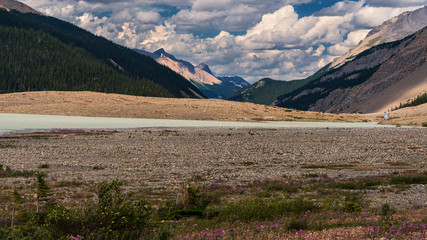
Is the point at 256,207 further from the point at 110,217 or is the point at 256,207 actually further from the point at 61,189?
the point at 61,189

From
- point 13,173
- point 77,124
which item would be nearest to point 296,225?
point 13,173

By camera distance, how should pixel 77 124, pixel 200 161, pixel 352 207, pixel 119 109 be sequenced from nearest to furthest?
pixel 352 207, pixel 200 161, pixel 77 124, pixel 119 109

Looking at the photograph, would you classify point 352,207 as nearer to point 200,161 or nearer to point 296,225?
point 296,225

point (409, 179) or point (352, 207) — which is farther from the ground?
point (352, 207)

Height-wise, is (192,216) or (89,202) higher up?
(89,202)

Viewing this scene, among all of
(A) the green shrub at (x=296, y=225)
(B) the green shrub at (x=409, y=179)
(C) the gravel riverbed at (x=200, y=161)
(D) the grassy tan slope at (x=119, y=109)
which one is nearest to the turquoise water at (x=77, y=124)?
(D) the grassy tan slope at (x=119, y=109)

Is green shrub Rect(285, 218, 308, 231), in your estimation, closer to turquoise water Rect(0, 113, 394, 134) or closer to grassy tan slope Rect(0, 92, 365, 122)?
turquoise water Rect(0, 113, 394, 134)

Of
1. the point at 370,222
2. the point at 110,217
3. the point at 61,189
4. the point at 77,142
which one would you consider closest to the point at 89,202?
the point at 110,217

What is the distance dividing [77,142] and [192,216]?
37.7 meters

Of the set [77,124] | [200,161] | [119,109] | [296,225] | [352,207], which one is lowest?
[200,161]

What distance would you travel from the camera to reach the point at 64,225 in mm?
8938

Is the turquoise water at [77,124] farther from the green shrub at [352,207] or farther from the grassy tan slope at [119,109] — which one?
the green shrub at [352,207]

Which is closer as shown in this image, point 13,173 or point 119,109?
point 13,173

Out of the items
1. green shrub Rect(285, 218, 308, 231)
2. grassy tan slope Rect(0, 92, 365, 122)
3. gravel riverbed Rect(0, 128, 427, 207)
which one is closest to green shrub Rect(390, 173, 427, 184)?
gravel riverbed Rect(0, 128, 427, 207)
